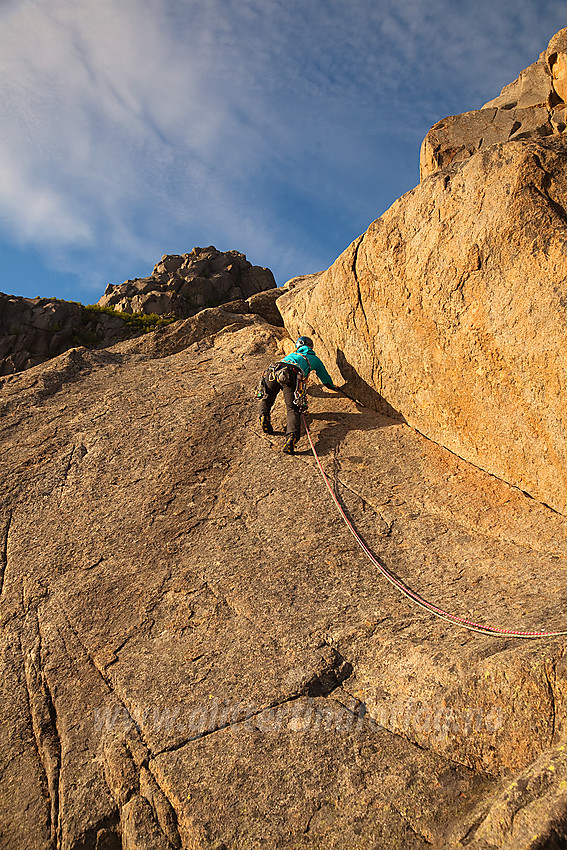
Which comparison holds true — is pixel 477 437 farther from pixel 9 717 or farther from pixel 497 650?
pixel 9 717

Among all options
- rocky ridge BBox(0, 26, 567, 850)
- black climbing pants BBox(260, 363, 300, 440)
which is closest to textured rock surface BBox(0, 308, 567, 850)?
rocky ridge BBox(0, 26, 567, 850)

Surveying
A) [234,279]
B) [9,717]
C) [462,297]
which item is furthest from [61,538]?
[234,279]

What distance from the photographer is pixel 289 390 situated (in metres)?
8.79

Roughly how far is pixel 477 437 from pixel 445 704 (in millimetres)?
4160

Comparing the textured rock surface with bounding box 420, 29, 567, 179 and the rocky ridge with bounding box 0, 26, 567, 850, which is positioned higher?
the textured rock surface with bounding box 420, 29, 567, 179

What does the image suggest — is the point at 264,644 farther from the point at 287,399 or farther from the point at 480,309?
the point at 480,309

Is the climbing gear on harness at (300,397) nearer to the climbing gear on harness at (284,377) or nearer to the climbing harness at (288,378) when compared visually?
the climbing harness at (288,378)

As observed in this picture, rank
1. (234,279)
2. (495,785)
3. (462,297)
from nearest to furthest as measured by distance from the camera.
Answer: (495,785) < (462,297) < (234,279)

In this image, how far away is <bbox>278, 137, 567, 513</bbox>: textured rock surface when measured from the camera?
6293mm

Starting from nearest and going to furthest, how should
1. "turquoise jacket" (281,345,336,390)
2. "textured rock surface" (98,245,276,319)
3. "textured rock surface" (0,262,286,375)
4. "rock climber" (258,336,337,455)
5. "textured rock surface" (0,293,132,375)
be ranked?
"rock climber" (258,336,337,455) → "turquoise jacket" (281,345,336,390) → "textured rock surface" (0,262,286,375) → "textured rock surface" (0,293,132,375) → "textured rock surface" (98,245,276,319)

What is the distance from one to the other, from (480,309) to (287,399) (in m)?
3.26

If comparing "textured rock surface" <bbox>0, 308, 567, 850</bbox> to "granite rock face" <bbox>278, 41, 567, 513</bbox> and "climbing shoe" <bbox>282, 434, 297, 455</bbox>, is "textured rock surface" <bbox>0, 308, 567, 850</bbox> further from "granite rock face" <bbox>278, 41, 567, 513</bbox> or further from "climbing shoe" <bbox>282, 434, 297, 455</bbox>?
"granite rock face" <bbox>278, 41, 567, 513</bbox>

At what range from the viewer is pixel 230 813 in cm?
380

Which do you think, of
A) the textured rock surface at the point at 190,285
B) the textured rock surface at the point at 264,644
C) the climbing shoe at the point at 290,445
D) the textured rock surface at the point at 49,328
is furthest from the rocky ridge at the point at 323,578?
the textured rock surface at the point at 190,285
